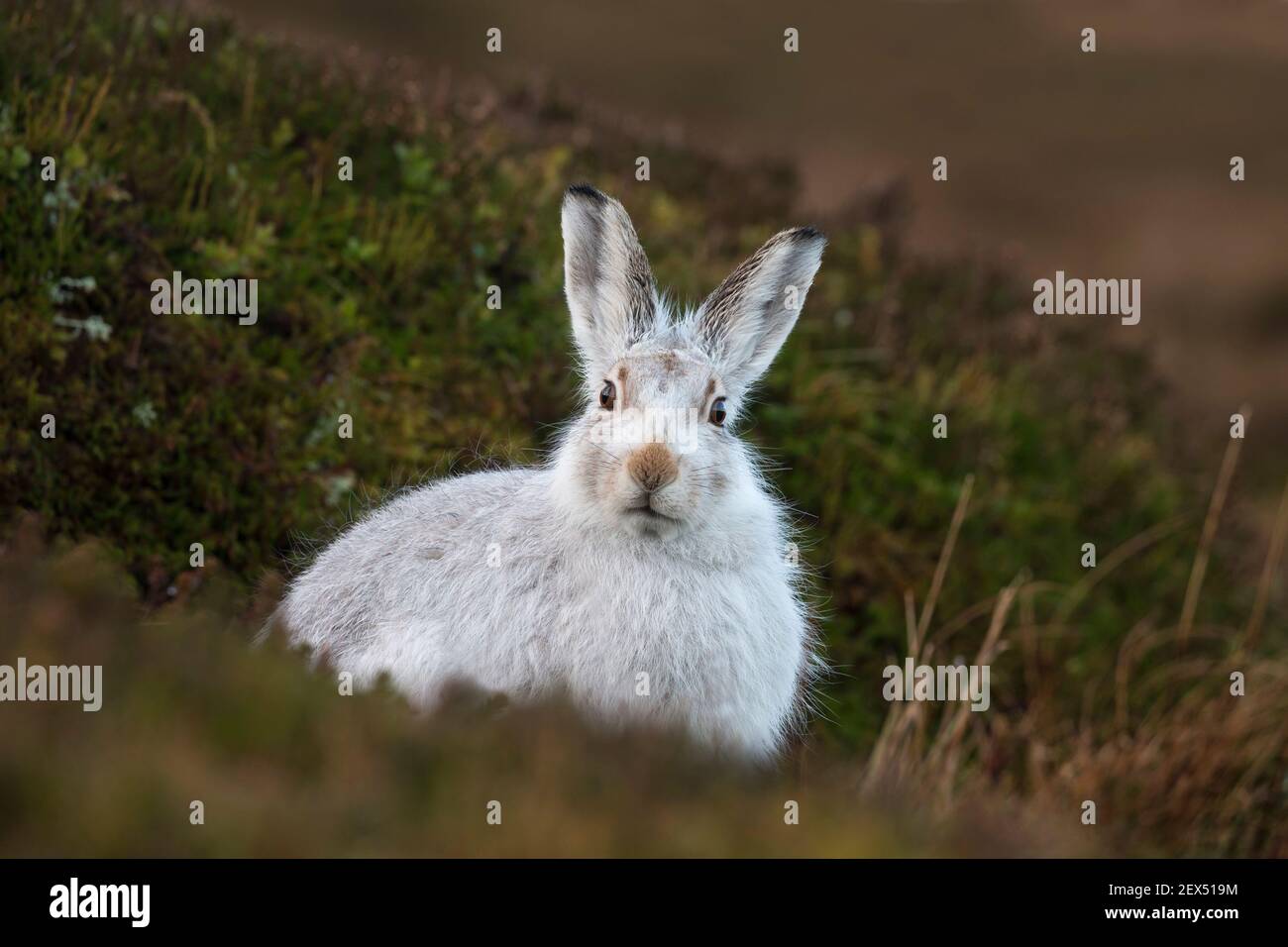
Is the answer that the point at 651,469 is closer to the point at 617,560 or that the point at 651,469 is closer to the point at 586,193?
the point at 617,560

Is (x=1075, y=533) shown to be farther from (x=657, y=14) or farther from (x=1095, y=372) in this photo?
(x=657, y=14)

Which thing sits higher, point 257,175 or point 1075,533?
point 257,175

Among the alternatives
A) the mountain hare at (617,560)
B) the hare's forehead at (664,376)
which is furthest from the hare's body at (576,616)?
the hare's forehead at (664,376)

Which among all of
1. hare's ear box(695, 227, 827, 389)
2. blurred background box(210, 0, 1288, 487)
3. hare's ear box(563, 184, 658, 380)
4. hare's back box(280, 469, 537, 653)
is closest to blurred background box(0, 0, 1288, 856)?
hare's back box(280, 469, 537, 653)

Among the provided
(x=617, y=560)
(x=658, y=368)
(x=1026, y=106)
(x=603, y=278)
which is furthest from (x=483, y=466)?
(x=1026, y=106)

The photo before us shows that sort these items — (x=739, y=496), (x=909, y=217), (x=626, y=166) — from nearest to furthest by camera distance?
1. (x=739, y=496)
2. (x=626, y=166)
3. (x=909, y=217)

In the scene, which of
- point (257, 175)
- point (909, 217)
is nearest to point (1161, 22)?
point (909, 217)
